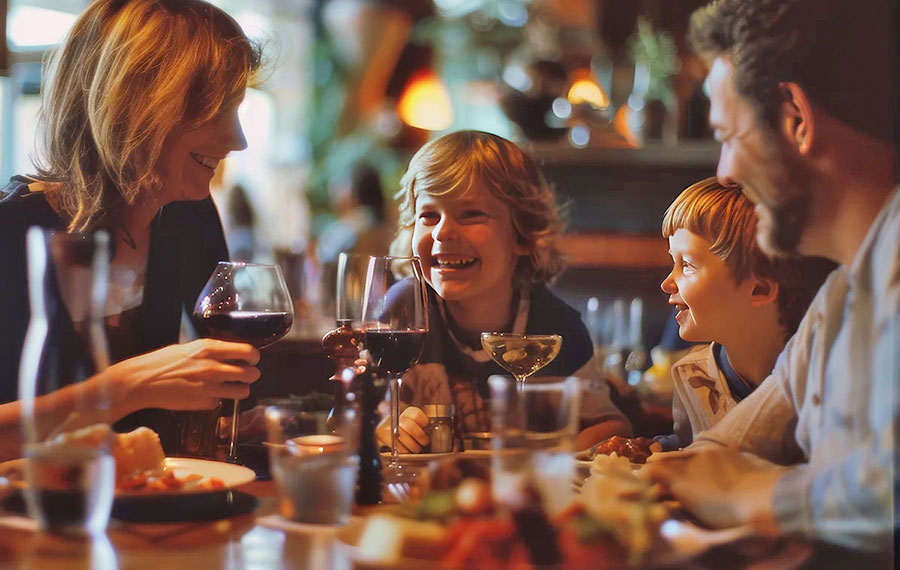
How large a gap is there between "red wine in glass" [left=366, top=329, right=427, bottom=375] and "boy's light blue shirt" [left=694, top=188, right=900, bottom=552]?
1.69 feet

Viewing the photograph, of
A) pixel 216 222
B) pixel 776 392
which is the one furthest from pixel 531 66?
pixel 776 392

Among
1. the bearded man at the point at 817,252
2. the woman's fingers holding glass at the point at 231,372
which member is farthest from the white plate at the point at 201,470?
the bearded man at the point at 817,252

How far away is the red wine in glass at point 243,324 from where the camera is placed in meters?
1.31

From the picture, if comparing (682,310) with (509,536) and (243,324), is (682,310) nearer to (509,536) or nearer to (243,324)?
(243,324)

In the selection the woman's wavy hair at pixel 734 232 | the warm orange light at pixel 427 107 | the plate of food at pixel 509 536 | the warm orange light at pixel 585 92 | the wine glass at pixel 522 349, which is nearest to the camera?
the plate of food at pixel 509 536

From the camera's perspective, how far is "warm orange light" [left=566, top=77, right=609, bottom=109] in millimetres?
3369

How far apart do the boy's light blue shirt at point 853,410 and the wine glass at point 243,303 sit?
0.68 metres

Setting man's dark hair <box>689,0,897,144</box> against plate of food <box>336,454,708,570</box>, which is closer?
plate of food <box>336,454,708,570</box>

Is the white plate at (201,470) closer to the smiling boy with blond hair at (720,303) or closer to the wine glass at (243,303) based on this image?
the wine glass at (243,303)

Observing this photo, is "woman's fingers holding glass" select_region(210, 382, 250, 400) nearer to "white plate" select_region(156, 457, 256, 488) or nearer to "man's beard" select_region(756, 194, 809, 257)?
"white plate" select_region(156, 457, 256, 488)

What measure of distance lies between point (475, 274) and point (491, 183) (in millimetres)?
195

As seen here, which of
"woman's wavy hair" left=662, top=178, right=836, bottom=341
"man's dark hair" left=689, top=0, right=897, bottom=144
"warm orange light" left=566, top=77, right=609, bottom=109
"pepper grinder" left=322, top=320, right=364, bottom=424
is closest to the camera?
"man's dark hair" left=689, top=0, right=897, bottom=144

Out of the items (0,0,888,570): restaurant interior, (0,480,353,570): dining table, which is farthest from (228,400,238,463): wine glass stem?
(0,480,353,570): dining table

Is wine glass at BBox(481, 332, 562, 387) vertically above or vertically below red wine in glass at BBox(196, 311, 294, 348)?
below
